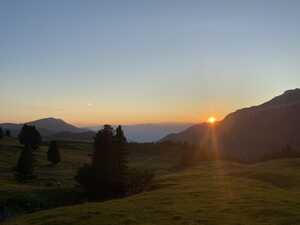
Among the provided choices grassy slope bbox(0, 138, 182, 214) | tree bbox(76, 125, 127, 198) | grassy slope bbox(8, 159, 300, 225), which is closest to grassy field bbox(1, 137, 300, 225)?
grassy slope bbox(8, 159, 300, 225)

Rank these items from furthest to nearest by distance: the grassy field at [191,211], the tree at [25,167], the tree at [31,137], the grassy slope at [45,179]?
1. the tree at [31,137]
2. the tree at [25,167]
3. the grassy slope at [45,179]
4. the grassy field at [191,211]

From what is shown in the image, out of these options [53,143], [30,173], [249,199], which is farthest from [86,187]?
[53,143]

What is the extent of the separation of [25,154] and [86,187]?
2787cm

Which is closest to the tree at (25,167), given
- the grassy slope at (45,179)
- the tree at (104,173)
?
the grassy slope at (45,179)

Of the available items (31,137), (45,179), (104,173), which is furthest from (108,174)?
(31,137)

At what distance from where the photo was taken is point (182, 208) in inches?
1649

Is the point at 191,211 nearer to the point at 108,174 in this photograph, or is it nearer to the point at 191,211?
the point at 191,211

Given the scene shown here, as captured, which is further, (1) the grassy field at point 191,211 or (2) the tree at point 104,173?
(2) the tree at point 104,173

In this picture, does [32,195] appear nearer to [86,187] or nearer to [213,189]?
[86,187]

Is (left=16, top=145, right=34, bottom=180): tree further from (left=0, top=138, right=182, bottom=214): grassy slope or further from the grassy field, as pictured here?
the grassy field

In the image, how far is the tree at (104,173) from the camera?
75.6m

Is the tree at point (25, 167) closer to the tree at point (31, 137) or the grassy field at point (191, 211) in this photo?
the grassy field at point (191, 211)

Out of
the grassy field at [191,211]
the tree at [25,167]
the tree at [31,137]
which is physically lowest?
the grassy field at [191,211]

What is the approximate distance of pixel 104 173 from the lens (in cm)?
7631
